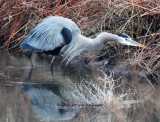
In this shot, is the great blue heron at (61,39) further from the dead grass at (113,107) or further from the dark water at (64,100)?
the dead grass at (113,107)

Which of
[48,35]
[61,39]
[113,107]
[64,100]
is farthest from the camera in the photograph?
[48,35]

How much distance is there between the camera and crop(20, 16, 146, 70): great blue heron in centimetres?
659

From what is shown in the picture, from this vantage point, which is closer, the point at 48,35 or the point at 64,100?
the point at 64,100

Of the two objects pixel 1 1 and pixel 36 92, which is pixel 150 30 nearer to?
pixel 36 92

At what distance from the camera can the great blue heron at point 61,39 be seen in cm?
659

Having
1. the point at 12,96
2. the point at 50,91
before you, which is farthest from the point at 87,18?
the point at 12,96

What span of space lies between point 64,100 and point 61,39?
2.33m

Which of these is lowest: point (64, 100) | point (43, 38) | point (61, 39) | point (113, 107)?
point (113, 107)

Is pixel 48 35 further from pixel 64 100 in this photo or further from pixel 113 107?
pixel 113 107

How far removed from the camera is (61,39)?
7027 millimetres

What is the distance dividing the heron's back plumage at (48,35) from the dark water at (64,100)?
617 mm

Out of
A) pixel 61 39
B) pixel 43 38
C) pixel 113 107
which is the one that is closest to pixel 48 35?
pixel 43 38

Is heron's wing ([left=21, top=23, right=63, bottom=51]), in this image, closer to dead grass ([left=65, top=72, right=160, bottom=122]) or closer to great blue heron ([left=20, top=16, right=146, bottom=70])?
great blue heron ([left=20, top=16, right=146, bottom=70])

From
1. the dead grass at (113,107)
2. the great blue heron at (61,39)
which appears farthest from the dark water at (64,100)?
the great blue heron at (61,39)
